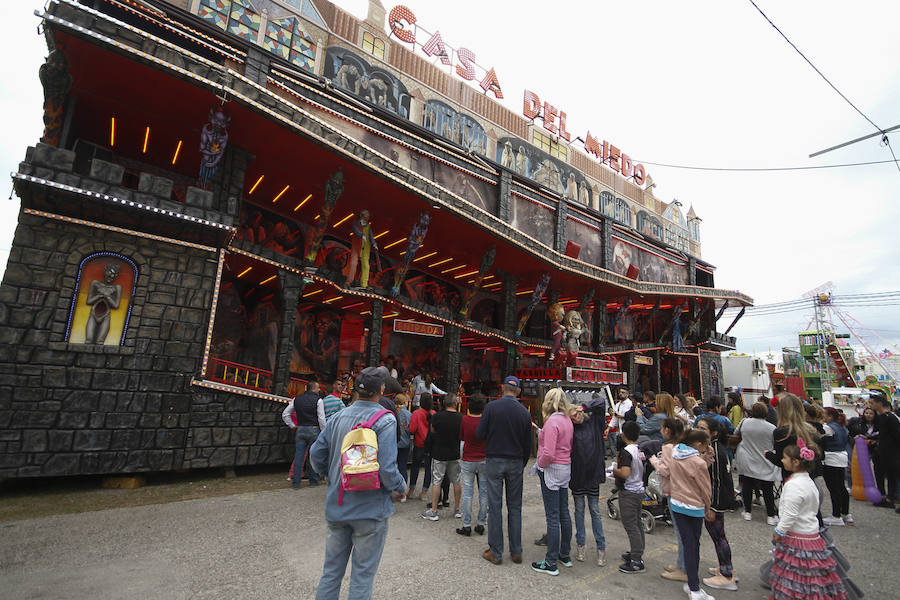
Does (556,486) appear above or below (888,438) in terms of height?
below

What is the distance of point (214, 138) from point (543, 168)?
1641 centimetres

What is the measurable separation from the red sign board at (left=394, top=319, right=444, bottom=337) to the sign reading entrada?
1170 centimetres

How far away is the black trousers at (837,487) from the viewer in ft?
21.8

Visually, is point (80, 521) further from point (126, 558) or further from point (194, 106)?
point (194, 106)

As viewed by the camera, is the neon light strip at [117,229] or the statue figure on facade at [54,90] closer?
the neon light strip at [117,229]

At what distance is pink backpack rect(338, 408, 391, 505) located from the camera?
298 centimetres

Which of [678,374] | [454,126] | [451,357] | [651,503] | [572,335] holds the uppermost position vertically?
[454,126]

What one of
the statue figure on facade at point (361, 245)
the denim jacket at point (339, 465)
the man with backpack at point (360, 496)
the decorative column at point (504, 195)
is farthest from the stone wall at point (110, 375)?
the decorative column at point (504, 195)

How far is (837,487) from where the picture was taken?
675 centimetres

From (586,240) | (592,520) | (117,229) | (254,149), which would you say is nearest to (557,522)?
(592,520)

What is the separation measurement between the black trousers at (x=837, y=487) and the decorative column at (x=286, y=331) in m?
10.0

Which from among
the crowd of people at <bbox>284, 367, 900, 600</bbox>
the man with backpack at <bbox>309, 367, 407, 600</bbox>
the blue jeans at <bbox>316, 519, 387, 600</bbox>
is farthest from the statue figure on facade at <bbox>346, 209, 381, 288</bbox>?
the blue jeans at <bbox>316, 519, 387, 600</bbox>

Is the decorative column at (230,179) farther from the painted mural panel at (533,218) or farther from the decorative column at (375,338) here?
the painted mural panel at (533,218)

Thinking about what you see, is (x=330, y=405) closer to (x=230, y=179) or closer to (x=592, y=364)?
(x=230, y=179)
